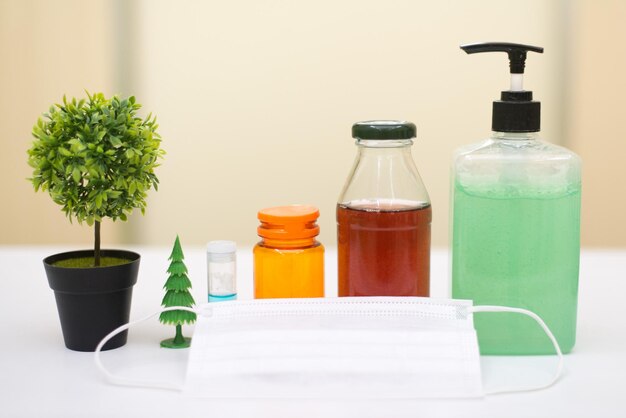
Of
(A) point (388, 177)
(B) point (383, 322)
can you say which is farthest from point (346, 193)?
(B) point (383, 322)

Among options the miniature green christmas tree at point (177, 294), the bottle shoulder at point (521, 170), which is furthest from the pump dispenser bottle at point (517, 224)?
the miniature green christmas tree at point (177, 294)

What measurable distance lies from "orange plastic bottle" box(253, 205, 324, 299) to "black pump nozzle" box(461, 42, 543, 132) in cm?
23

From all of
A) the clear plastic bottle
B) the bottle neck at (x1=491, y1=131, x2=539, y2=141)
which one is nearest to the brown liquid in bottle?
the clear plastic bottle

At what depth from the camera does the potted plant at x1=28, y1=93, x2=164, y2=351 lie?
0.90 meters

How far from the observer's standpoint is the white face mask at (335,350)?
81cm

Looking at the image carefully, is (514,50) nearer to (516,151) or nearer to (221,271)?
(516,151)

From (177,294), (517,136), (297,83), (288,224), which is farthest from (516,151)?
(297,83)

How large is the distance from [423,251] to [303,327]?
164mm

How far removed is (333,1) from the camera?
2.48m

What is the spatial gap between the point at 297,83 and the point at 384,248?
1.64m

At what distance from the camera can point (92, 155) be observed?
903mm

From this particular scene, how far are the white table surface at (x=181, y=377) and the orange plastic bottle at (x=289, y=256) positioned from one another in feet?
0.40

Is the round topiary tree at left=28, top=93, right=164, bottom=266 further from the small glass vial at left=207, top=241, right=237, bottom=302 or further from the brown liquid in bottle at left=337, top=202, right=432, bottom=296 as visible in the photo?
the brown liquid in bottle at left=337, top=202, right=432, bottom=296

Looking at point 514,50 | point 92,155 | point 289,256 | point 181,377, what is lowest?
point 181,377
